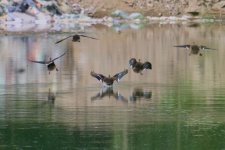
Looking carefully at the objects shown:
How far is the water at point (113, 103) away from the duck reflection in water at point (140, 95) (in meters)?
0.02

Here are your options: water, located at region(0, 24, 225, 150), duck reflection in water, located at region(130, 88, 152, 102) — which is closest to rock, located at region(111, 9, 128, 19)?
water, located at region(0, 24, 225, 150)

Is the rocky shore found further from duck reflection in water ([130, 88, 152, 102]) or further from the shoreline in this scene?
duck reflection in water ([130, 88, 152, 102])

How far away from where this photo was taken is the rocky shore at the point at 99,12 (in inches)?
1833

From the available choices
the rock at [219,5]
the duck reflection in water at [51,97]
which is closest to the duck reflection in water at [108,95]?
the duck reflection in water at [51,97]

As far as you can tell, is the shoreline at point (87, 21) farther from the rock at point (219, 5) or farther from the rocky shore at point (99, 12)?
the rock at point (219, 5)

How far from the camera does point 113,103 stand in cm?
1494

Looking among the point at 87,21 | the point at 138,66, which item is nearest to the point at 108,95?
the point at 138,66

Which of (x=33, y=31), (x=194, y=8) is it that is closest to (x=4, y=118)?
(x=33, y=31)

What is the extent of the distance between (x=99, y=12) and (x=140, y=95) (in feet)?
123

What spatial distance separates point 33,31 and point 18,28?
8.55 ft

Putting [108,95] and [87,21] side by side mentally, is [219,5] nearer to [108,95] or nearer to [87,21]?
[87,21]

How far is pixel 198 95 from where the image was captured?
15867 mm

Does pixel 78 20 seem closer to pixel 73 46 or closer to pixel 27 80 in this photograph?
pixel 73 46

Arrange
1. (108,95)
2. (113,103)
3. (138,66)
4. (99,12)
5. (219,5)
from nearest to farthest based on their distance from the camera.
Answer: (113,103) < (108,95) < (138,66) < (99,12) < (219,5)
